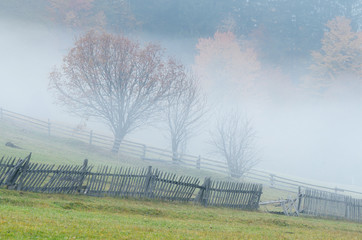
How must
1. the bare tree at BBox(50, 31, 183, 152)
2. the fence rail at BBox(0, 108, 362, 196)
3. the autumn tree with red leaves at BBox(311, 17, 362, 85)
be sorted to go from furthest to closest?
the autumn tree with red leaves at BBox(311, 17, 362, 85) → the fence rail at BBox(0, 108, 362, 196) → the bare tree at BBox(50, 31, 183, 152)

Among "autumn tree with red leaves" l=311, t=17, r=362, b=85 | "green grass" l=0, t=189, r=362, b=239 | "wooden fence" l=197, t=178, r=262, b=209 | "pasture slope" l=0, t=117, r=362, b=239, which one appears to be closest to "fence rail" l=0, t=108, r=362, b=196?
"wooden fence" l=197, t=178, r=262, b=209

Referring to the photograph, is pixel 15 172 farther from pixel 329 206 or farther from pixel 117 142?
pixel 117 142

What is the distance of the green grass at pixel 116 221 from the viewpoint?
9766mm

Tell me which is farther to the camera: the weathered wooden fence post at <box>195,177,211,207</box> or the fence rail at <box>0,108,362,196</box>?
the fence rail at <box>0,108,362,196</box>

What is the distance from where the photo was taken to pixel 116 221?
12.6 meters

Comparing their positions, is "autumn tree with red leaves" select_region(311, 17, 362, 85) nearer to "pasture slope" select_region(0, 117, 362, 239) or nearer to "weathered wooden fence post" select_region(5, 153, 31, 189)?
"pasture slope" select_region(0, 117, 362, 239)

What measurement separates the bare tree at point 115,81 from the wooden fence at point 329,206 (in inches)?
753

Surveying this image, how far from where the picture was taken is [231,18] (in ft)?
362

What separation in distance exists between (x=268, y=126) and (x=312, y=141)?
9.07 m

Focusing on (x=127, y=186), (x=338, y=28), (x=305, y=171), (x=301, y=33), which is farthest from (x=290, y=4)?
(x=127, y=186)

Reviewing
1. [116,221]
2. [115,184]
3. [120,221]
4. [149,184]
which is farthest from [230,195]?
[116,221]

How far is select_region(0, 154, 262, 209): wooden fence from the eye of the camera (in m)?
15.5

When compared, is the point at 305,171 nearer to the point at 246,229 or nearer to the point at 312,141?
the point at 312,141

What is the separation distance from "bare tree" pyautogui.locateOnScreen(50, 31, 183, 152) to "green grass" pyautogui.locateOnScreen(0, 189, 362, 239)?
2001cm
